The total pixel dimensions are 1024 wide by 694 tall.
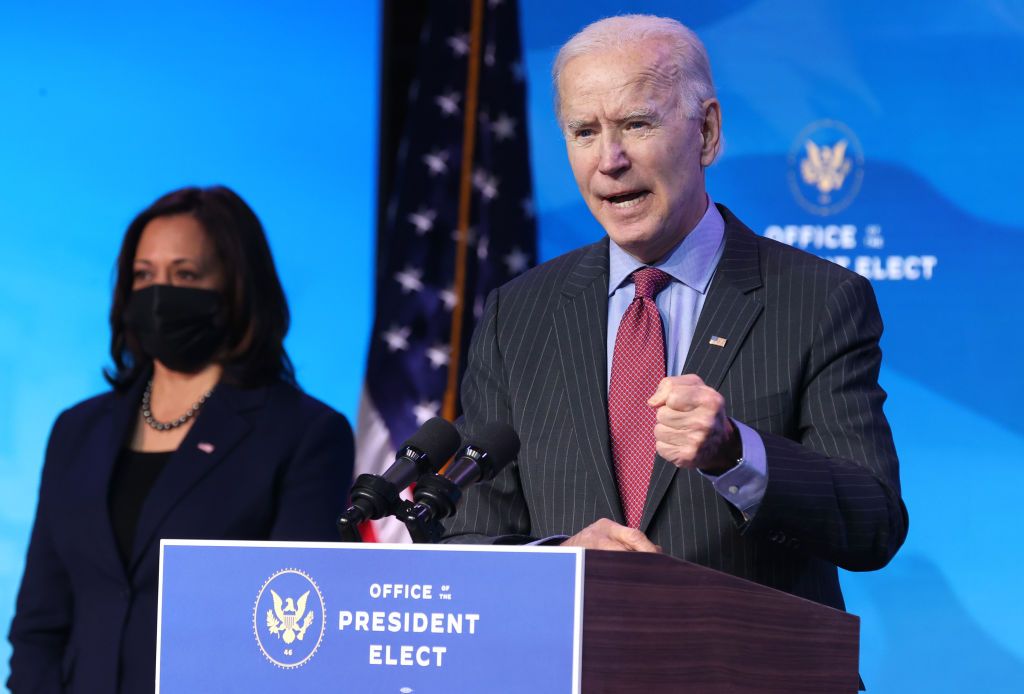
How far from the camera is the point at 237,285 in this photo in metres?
3.40

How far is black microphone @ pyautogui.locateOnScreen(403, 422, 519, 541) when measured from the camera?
161 cm

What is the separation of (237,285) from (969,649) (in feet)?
7.80

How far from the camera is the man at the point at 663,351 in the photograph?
198cm

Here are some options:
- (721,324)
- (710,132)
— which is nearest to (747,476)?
(721,324)

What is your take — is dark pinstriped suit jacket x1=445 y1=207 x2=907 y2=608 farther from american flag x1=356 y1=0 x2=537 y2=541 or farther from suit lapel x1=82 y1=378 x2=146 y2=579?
american flag x1=356 y1=0 x2=537 y2=541

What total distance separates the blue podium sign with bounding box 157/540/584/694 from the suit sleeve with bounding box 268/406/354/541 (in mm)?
1480

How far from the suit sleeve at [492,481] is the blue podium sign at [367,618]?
0.51 m

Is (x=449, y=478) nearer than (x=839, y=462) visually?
Yes

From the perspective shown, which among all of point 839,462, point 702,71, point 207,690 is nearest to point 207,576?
point 207,690

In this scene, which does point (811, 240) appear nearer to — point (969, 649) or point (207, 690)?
point (969, 649)

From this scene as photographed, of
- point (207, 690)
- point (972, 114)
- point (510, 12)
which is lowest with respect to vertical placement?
point (207, 690)

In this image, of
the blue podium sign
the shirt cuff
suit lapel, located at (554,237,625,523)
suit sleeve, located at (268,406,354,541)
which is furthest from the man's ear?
suit sleeve, located at (268,406,354,541)

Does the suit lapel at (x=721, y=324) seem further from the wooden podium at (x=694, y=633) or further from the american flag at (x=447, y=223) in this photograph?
the american flag at (x=447, y=223)

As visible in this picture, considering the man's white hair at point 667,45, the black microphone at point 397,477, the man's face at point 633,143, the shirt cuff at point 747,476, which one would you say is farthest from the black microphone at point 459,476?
the man's white hair at point 667,45
